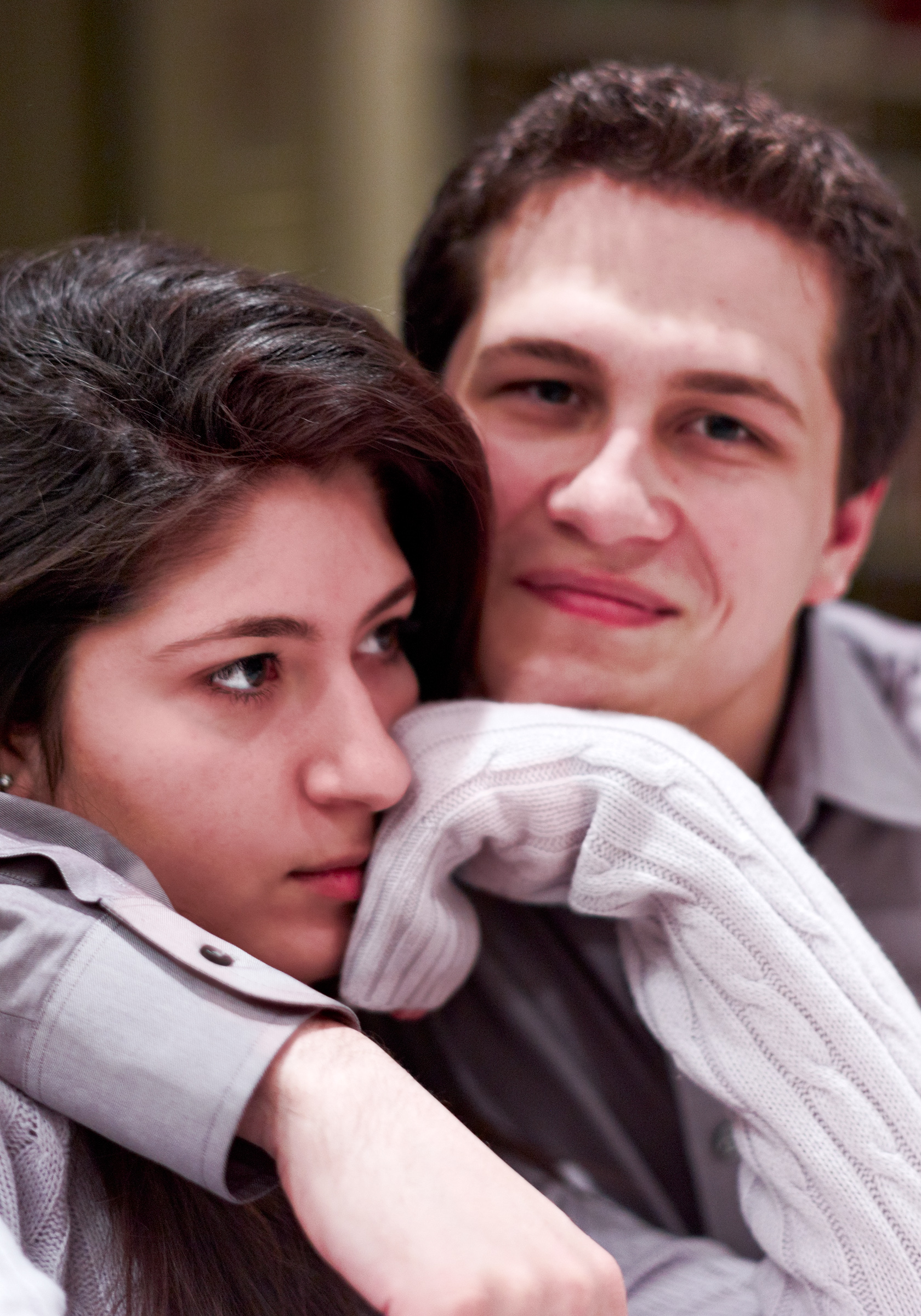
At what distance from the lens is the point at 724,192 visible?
105cm

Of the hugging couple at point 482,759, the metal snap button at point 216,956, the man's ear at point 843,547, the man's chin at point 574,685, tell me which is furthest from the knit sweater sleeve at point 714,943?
the man's ear at point 843,547

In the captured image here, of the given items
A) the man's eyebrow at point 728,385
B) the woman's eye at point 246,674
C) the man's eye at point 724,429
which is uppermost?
the man's eyebrow at point 728,385

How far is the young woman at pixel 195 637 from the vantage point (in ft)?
2.24

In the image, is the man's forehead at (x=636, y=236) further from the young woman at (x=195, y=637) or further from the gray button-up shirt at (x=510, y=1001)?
the gray button-up shirt at (x=510, y=1001)

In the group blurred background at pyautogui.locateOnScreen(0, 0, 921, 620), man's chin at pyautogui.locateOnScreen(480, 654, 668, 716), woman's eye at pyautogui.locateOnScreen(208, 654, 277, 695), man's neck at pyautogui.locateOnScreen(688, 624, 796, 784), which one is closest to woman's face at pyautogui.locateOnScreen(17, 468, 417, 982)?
woman's eye at pyautogui.locateOnScreen(208, 654, 277, 695)

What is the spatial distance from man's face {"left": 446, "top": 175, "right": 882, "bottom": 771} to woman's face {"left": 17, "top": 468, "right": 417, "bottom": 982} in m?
0.24

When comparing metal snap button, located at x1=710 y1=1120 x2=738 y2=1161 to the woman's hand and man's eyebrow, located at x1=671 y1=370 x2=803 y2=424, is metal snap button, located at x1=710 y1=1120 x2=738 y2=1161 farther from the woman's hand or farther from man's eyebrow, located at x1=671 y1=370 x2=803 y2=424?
man's eyebrow, located at x1=671 y1=370 x2=803 y2=424

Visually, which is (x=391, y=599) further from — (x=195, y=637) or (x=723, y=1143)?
(x=723, y=1143)

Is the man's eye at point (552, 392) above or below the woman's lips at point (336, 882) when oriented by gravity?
above

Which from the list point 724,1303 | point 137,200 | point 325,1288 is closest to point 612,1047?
point 724,1303

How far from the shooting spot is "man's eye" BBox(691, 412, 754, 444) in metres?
1.07

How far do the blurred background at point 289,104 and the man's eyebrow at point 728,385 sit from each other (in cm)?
82

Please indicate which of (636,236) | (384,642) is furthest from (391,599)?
(636,236)

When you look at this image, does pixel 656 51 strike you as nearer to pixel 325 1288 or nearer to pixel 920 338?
pixel 920 338
